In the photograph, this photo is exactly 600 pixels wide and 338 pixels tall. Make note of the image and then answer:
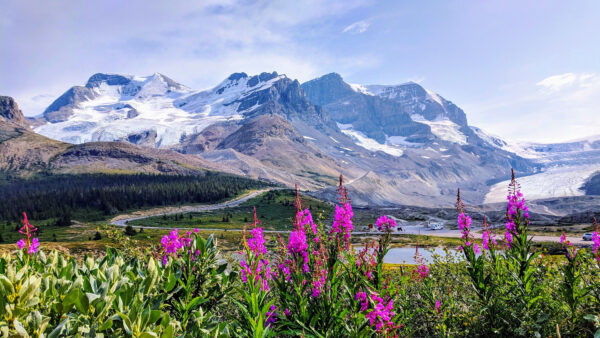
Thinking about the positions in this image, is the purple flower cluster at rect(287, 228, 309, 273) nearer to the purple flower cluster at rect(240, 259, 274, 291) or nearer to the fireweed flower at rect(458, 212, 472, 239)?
the purple flower cluster at rect(240, 259, 274, 291)

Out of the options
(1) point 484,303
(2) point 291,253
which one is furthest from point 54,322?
(1) point 484,303

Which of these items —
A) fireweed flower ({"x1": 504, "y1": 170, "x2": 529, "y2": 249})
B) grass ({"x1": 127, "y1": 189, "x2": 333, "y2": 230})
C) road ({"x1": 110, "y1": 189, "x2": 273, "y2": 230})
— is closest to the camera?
fireweed flower ({"x1": 504, "y1": 170, "x2": 529, "y2": 249})

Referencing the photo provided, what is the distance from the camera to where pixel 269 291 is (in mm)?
7281

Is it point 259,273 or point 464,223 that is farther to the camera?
→ point 464,223

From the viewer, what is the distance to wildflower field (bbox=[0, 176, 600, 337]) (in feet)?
10.9

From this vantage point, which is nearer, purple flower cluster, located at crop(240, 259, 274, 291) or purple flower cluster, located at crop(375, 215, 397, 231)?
purple flower cluster, located at crop(240, 259, 274, 291)

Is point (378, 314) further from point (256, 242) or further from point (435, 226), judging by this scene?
point (435, 226)

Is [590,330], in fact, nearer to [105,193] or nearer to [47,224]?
[47,224]

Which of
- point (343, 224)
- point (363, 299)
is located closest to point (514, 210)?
point (343, 224)

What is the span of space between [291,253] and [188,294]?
94.9 inches

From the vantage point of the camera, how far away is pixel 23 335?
272cm

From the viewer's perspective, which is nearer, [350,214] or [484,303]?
[350,214]

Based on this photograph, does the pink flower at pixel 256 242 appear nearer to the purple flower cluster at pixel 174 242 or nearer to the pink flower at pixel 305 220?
the pink flower at pixel 305 220

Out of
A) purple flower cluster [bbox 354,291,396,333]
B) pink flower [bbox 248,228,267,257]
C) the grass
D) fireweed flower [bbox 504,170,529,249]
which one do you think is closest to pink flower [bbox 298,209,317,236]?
pink flower [bbox 248,228,267,257]
